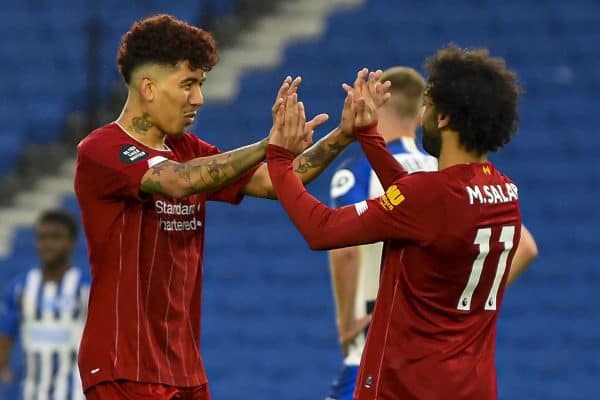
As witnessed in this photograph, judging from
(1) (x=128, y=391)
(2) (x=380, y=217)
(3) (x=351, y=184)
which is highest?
(3) (x=351, y=184)

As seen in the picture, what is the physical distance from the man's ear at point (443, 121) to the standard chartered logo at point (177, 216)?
82 cm

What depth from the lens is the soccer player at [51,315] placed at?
747 cm

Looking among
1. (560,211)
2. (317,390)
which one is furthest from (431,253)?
(560,211)

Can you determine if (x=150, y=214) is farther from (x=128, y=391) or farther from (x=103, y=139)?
(x=128, y=391)

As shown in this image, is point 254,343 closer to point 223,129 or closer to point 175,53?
point 223,129

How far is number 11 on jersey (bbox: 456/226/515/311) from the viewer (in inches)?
156

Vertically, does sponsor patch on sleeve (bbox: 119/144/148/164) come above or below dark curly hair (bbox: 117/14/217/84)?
below

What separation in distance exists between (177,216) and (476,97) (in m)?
0.98

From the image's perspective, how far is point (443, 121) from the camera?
4000 millimetres

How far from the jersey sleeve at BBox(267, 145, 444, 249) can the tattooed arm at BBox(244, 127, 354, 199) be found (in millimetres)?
372

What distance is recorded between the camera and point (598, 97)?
11.2 meters

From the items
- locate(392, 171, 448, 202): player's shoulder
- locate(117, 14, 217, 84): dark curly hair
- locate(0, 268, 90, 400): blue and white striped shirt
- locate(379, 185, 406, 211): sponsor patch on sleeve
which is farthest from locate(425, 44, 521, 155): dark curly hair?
locate(0, 268, 90, 400): blue and white striped shirt

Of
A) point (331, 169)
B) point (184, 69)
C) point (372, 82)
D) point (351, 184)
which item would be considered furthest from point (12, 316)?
point (372, 82)

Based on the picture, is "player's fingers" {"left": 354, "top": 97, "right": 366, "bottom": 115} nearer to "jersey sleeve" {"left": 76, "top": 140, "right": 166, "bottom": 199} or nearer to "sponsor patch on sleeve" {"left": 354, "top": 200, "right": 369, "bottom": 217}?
"sponsor patch on sleeve" {"left": 354, "top": 200, "right": 369, "bottom": 217}
